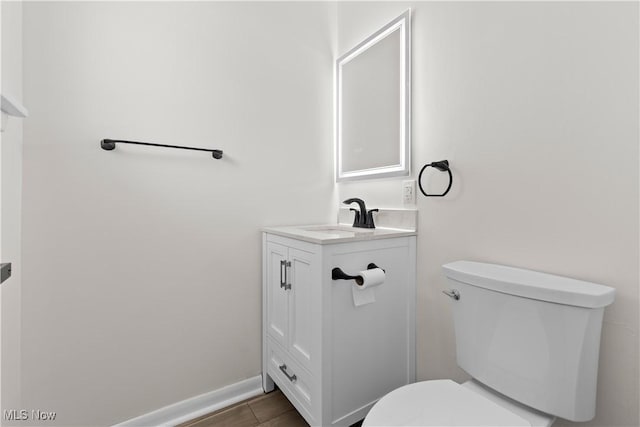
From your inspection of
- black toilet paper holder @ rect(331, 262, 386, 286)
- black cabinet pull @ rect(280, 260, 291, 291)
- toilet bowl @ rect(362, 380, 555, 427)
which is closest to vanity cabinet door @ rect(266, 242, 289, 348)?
black cabinet pull @ rect(280, 260, 291, 291)

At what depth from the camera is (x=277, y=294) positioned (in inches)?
55.7

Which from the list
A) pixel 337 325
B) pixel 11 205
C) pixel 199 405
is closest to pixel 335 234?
pixel 337 325

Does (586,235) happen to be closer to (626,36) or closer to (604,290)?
(604,290)

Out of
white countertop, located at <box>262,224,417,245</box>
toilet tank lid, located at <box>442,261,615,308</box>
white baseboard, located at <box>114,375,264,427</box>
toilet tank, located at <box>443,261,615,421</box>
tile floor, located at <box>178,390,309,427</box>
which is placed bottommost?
tile floor, located at <box>178,390,309,427</box>

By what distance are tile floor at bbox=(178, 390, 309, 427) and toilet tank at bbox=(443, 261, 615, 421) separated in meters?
0.86

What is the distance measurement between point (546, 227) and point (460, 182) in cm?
34

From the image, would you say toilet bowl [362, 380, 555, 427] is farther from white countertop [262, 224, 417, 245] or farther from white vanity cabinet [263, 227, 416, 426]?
white countertop [262, 224, 417, 245]

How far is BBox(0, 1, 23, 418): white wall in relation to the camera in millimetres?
905

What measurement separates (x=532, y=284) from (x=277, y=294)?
102cm

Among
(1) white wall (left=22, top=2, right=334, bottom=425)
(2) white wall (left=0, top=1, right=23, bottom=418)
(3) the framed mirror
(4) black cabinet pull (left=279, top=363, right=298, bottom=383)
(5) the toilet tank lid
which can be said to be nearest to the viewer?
(5) the toilet tank lid

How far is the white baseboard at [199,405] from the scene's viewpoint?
50.6 inches

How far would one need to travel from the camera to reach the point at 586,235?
0.88 m

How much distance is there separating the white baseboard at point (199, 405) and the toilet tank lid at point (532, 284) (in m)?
1.18

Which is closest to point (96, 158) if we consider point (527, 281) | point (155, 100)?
point (155, 100)
